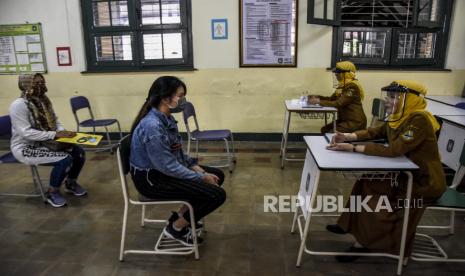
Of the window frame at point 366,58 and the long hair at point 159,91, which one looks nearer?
the long hair at point 159,91

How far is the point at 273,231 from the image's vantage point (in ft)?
8.82

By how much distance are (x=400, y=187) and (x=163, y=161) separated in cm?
139

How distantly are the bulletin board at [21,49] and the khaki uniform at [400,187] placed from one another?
456 centimetres

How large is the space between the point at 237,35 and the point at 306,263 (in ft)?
10.4

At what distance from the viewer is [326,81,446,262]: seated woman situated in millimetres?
2021

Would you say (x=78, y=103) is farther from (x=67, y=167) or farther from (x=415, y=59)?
(x=415, y=59)

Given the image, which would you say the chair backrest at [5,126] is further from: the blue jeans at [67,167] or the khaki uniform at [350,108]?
the khaki uniform at [350,108]

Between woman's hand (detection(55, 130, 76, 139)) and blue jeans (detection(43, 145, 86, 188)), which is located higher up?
woman's hand (detection(55, 130, 76, 139))

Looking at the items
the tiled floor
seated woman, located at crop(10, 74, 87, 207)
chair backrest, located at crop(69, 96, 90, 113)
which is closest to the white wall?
chair backrest, located at crop(69, 96, 90, 113)

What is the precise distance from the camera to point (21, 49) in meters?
4.95

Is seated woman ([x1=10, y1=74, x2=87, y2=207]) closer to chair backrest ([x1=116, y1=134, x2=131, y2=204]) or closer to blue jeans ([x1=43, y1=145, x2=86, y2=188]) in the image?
blue jeans ([x1=43, y1=145, x2=86, y2=188])

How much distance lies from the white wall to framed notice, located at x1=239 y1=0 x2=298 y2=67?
3.2 inches

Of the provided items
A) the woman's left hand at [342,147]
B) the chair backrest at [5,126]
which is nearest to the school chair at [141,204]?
the woman's left hand at [342,147]

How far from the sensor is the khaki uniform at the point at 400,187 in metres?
2.02
